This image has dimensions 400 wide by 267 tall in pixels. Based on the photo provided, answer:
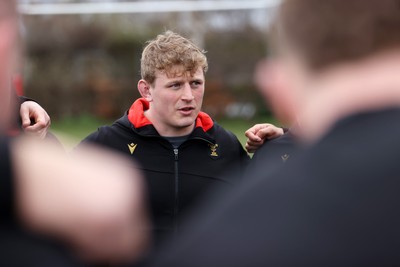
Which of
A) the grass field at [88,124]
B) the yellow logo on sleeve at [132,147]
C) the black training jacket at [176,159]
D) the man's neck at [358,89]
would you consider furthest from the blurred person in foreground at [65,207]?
the grass field at [88,124]

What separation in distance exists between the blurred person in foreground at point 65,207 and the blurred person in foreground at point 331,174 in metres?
0.11

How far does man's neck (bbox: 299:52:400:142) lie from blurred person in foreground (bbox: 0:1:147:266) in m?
0.34

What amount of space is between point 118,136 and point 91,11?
2060 centimetres

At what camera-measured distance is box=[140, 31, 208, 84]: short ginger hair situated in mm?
3658

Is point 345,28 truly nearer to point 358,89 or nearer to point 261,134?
point 358,89

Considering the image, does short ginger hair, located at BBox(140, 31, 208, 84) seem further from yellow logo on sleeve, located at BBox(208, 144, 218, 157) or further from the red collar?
yellow logo on sleeve, located at BBox(208, 144, 218, 157)

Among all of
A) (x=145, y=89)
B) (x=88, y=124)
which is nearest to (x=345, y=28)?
(x=145, y=89)

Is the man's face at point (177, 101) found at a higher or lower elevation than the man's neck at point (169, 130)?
higher

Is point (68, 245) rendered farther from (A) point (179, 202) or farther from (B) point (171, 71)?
(B) point (171, 71)

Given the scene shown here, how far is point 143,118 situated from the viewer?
3.73 meters

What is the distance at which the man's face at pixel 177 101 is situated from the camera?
3.66 meters

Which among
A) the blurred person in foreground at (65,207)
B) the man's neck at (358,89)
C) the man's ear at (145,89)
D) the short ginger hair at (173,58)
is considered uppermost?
the short ginger hair at (173,58)

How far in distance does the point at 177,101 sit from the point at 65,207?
2.66 m

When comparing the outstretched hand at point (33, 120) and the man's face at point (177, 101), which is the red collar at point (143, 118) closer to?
the man's face at point (177, 101)
